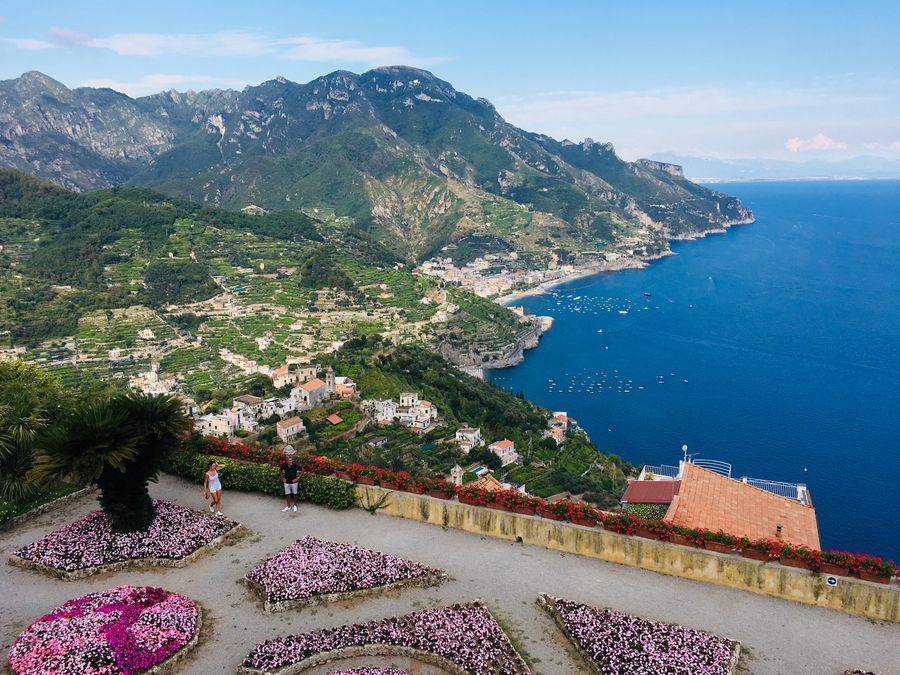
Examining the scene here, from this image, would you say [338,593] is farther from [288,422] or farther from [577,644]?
[288,422]

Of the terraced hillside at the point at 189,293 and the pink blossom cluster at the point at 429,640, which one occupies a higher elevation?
the pink blossom cluster at the point at 429,640

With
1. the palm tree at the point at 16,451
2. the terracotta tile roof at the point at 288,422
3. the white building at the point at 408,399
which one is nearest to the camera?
the palm tree at the point at 16,451

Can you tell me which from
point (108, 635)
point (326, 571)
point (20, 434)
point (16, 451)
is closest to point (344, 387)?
point (16, 451)

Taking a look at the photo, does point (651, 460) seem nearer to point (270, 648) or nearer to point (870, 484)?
point (870, 484)

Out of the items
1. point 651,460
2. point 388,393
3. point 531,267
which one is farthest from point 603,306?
point 388,393

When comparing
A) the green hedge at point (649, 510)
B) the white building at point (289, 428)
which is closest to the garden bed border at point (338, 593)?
the green hedge at point (649, 510)

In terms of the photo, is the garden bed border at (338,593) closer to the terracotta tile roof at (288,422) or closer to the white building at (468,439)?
the terracotta tile roof at (288,422)

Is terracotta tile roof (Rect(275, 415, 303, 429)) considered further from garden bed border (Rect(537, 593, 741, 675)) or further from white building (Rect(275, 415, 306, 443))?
garden bed border (Rect(537, 593, 741, 675))

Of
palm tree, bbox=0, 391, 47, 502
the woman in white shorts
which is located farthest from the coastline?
palm tree, bbox=0, 391, 47, 502
